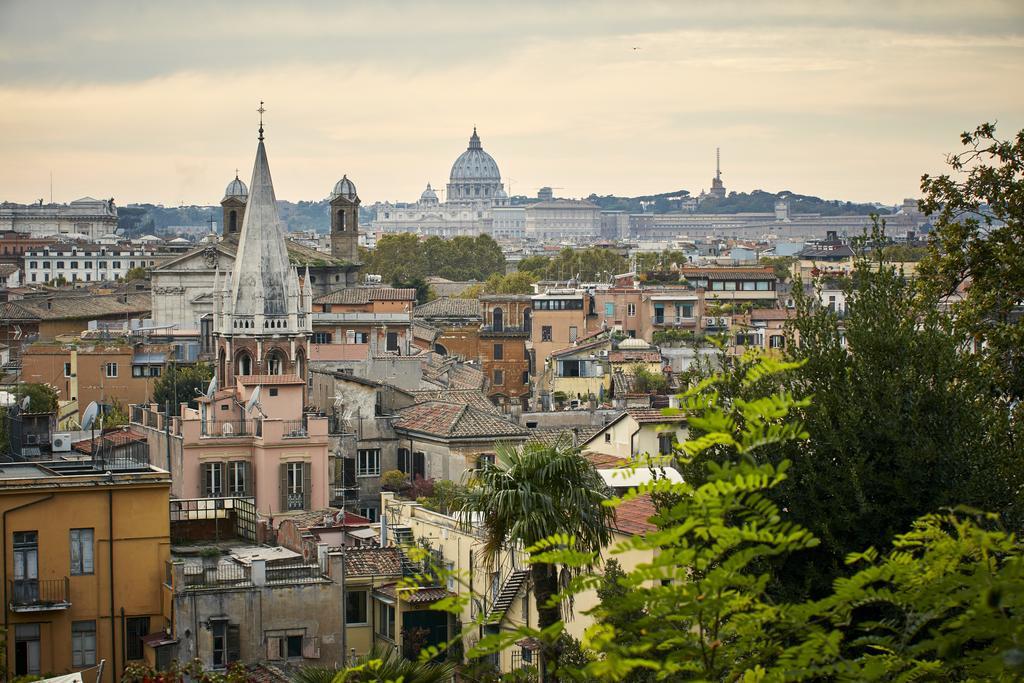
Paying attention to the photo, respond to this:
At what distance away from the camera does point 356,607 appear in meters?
22.6

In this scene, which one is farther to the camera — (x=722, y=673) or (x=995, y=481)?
(x=995, y=481)

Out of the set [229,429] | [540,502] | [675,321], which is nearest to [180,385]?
[229,429]

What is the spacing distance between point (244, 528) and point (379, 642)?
2787 mm

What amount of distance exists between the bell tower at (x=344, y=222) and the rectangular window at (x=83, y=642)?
220ft

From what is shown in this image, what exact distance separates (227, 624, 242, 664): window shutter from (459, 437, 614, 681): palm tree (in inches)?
147

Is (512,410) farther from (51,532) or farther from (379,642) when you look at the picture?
(51,532)

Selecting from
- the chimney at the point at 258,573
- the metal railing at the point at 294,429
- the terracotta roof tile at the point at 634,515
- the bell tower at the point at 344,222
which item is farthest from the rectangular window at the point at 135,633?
the bell tower at the point at 344,222

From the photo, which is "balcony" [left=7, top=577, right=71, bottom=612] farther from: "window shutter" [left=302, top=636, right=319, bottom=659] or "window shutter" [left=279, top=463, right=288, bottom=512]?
"window shutter" [left=279, top=463, right=288, bottom=512]

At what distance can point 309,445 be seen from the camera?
32.2 meters

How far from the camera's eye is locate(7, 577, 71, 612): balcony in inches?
736

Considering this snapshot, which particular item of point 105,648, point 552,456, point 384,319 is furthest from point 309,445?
point 384,319

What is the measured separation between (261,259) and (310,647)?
94.7 ft

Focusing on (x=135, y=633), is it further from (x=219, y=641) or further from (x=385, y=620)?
(x=385, y=620)

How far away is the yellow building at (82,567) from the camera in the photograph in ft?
61.4
